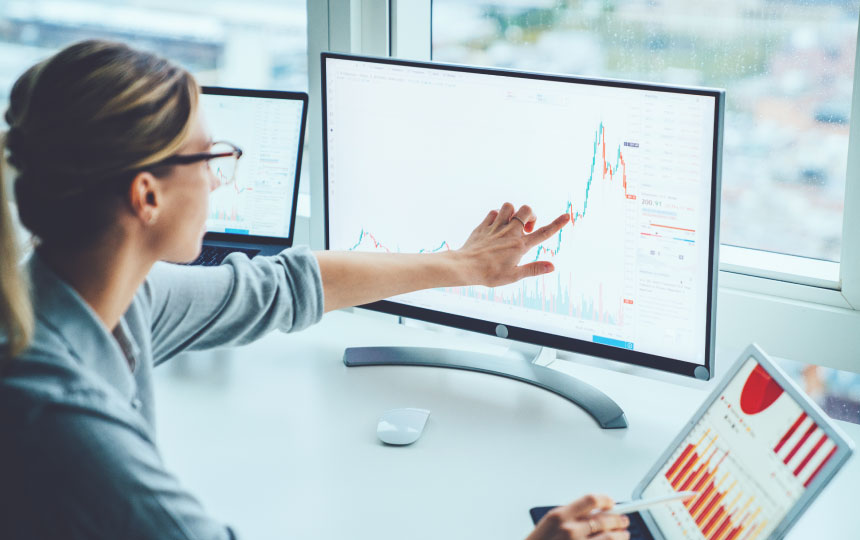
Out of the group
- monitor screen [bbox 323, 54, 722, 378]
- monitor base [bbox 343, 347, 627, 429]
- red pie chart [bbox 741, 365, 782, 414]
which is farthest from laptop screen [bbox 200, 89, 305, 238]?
red pie chart [bbox 741, 365, 782, 414]

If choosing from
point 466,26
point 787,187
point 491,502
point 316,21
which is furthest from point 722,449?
point 316,21

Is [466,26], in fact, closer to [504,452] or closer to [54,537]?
[504,452]

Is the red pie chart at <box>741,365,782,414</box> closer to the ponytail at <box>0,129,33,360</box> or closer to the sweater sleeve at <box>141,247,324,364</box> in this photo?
the sweater sleeve at <box>141,247,324,364</box>

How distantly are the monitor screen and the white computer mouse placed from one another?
20cm

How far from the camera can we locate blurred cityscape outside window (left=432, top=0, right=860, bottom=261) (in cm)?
139

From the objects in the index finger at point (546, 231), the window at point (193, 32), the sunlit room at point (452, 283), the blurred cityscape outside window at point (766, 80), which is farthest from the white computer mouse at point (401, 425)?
the window at point (193, 32)

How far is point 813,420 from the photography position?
2.95 feet

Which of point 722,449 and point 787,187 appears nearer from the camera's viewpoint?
point 722,449

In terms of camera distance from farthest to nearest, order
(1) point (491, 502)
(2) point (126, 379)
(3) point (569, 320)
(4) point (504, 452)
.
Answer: (3) point (569, 320)
(4) point (504, 452)
(1) point (491, 502)
(2) point (126, 379)

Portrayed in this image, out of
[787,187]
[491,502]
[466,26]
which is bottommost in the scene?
[491,502]

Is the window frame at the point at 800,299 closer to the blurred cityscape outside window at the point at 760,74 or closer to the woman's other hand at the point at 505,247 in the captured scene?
the blurred cityscape outside window at the point at 760,74

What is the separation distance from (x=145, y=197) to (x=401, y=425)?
52 cm

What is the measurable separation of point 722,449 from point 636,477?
0.57 feet

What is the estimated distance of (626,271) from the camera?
1.25 meters
